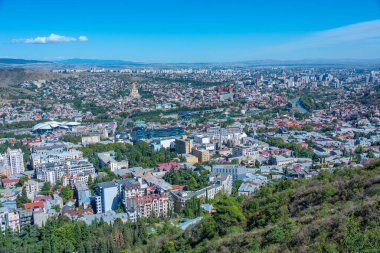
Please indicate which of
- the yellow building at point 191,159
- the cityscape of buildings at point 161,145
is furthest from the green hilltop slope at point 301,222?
the yellow building at point 191,159

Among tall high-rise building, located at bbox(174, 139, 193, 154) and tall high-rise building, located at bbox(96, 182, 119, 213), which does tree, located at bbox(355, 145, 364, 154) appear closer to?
tall high-rise building, located at bbox(174, 139, 193, 154)

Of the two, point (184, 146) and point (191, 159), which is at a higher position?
point (184, 146)

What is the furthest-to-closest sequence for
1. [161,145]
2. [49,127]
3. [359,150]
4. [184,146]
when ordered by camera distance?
[49,127]
[161,145]
[184,146]
[359,150]

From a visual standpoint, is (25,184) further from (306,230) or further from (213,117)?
(213,117)

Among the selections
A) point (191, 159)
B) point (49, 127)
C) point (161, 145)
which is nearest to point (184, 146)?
point (191, 159)

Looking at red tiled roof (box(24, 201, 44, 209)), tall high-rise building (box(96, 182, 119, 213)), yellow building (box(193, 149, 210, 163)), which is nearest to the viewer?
red tiled roof (box(24, 201, 44, 209))

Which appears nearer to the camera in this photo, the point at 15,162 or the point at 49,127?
the point at 15,162

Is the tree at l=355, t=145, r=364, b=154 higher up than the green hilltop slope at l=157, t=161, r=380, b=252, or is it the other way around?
the green hilltop slope at l=157, t=161, r=380, b=252

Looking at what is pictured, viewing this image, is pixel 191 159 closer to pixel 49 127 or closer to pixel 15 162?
pixel 15 162

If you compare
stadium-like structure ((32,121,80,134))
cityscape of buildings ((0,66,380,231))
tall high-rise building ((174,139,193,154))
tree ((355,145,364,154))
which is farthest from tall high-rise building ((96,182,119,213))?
stadium-like structure ((32,121,80,134))
